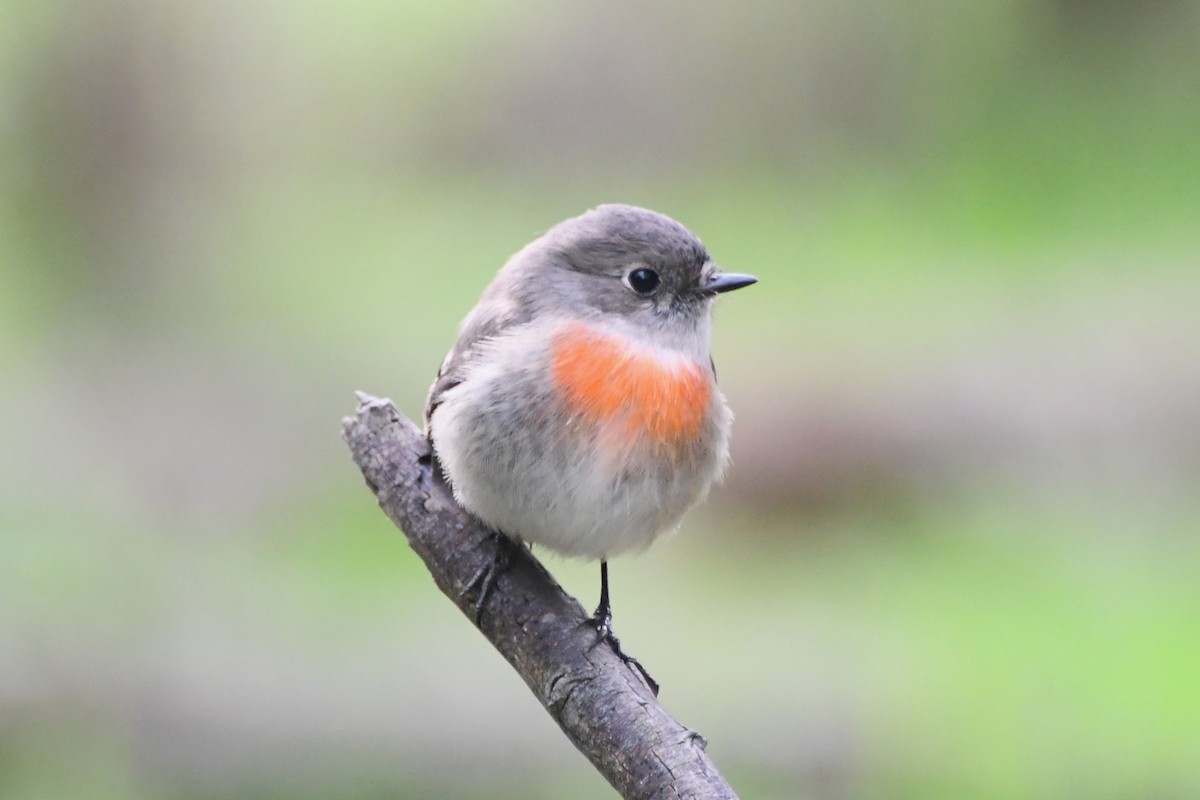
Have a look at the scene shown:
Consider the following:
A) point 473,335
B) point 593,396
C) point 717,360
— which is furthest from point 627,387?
point 717,360

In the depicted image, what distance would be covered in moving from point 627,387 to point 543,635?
59cm

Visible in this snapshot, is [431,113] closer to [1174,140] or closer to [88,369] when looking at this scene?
[88,369]

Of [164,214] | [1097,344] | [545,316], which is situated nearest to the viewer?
[545,316]

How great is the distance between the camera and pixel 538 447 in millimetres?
2842

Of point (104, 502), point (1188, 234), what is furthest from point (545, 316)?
point (1188, 234)

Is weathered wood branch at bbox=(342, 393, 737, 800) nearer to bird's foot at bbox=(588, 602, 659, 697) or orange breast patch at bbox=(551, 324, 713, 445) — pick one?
bird's foot at bbox=(588, 602, 659, 697)

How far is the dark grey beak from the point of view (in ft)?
10.0

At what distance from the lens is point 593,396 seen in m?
2.85

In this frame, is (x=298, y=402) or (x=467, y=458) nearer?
(x=467, y=458)

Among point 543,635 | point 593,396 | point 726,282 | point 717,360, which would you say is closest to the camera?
point 543,635

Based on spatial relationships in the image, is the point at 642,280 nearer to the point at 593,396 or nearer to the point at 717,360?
the point at 593,396

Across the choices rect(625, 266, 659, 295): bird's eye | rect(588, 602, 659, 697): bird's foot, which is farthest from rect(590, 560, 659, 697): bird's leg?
rect(625, 266, 659, 295): bird's eye

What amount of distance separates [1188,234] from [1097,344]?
1.27 m

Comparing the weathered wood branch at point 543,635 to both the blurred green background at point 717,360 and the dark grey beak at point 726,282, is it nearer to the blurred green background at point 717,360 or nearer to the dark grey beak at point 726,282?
the dark grey beak at point 726,282
